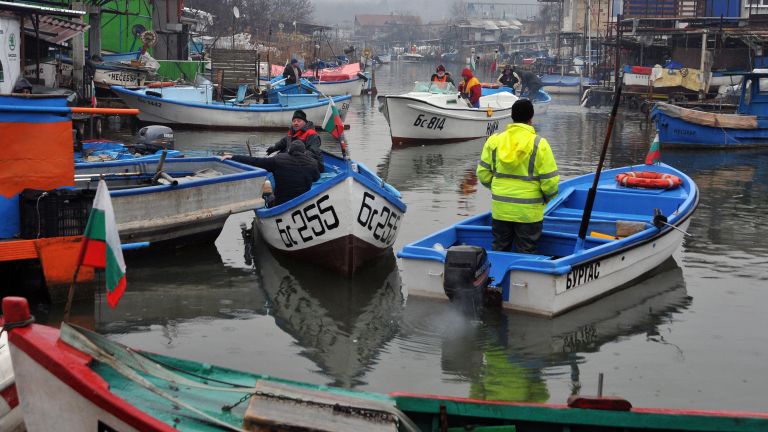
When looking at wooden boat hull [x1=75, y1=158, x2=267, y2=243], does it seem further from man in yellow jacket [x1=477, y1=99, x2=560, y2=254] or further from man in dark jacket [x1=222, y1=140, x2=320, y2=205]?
man in yellow jacket [x1=477, y1=99, x2=560, y2=254]

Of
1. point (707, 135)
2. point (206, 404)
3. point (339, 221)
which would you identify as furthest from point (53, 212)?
point (707, 135)

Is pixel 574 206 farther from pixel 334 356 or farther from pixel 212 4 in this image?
pixel 212 4

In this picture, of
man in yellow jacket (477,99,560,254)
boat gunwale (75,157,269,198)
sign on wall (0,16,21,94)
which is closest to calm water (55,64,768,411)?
man in yellow jacket (477,99,560,254)

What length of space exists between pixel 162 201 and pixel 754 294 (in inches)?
262

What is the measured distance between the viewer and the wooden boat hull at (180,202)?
10.8m

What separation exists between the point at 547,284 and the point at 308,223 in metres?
3.07

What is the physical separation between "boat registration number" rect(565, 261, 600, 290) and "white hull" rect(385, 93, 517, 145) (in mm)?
14777

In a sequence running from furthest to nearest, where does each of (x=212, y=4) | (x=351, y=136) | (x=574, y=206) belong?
(x=212, y=4)
(x=351, y=136)
(x=574, y=206)

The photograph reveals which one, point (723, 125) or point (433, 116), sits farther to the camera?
point (433, 116)

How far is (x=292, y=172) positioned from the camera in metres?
11.6

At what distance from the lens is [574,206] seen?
41.9 ft

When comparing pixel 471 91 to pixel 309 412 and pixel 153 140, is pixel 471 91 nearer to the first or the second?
pixel 153 140

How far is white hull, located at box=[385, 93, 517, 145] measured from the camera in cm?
2441

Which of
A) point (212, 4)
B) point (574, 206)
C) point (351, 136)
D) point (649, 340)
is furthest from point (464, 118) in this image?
point (212, 4)
